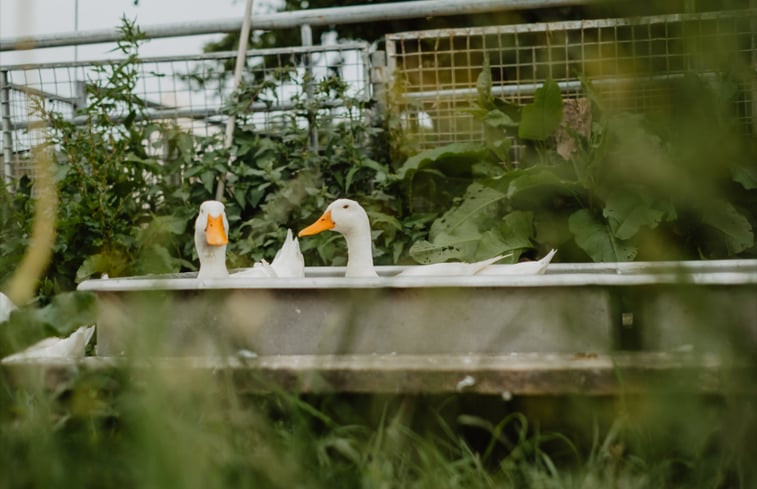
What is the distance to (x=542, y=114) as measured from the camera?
299cm

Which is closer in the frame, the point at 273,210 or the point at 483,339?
the point at 483,339

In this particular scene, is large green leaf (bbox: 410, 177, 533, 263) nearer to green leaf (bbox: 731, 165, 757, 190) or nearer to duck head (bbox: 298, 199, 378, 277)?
duck head (bbox: 298, 199, 378, 277)

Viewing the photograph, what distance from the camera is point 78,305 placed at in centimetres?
128

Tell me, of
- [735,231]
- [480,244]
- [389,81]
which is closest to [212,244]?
[480,244]

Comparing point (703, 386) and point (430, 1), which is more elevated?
point (430, 1)

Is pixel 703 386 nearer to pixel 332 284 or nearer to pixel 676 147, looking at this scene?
pixel 676 147

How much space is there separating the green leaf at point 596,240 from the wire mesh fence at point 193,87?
3.93 feet

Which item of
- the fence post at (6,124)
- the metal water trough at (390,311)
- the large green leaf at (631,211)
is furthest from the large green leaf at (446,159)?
the fence post at (6,124)

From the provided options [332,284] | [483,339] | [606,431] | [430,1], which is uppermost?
[430,1]

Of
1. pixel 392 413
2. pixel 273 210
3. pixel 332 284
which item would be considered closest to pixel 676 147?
pixel 392 413

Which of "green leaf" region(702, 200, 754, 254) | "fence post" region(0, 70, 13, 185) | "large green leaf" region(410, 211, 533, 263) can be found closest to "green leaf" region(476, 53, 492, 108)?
"large green leaf" region(410, 211, 533, 263)

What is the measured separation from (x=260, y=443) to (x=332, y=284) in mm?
500

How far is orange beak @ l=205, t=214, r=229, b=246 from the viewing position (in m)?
2.21

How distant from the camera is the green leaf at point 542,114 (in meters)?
2.92
